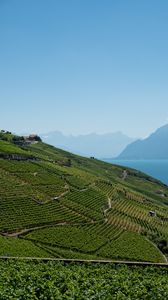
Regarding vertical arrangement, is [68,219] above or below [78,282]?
above

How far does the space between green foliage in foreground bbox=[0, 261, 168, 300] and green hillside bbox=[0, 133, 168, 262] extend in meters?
18.6

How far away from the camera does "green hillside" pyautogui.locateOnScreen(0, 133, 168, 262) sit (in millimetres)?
77938

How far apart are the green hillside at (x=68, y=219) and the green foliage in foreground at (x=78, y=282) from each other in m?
18.6

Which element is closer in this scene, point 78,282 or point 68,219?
point 78,282

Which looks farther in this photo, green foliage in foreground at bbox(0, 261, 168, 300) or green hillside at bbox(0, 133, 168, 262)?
green hillside at bbox(0, 133, 168, 262)

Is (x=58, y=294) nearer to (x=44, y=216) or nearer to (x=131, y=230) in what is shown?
(x=44, y=216)

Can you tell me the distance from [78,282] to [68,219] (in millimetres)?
60448

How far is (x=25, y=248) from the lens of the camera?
226 feet

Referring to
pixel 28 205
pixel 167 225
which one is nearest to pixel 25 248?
pixel 28 205

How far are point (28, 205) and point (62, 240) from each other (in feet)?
63.3

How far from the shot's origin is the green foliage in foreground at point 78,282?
31.5 meters

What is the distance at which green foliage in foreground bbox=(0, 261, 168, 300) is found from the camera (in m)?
31.5

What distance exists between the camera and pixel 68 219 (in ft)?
321

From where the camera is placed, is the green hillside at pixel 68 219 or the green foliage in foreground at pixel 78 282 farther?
the green hillside at pixel 68 219
